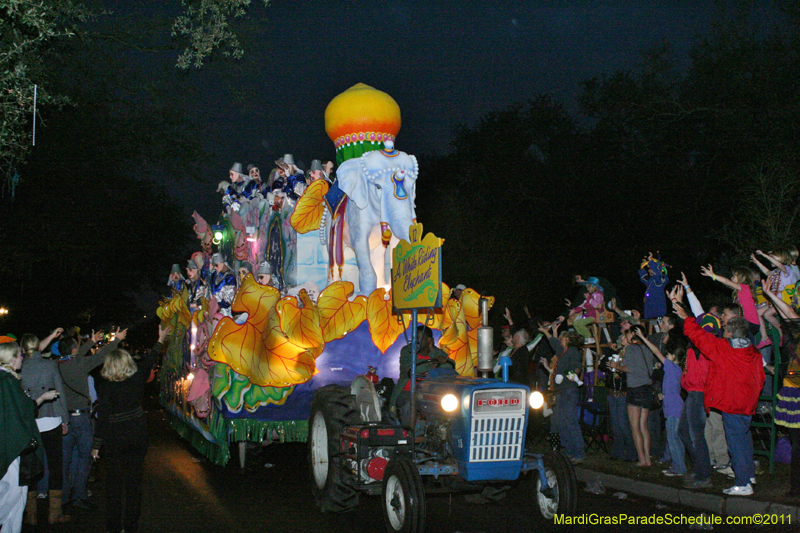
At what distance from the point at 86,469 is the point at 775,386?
7.44m

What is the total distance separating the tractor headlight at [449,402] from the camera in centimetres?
636

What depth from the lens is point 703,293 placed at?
22453 mm

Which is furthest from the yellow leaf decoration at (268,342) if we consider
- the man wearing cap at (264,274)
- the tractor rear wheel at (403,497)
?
the tractor rear wheel at (403,497)

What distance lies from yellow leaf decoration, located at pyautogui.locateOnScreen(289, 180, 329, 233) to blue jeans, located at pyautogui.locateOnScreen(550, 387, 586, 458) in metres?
4.30

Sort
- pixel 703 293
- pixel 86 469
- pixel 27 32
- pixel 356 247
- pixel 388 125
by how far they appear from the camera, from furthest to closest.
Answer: pixel 703 293
pixel 388 125
pixel 356 247
pixel 27 32
pixel 86 469

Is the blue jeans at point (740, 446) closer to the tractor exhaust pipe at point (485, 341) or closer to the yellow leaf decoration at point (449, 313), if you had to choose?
the tractor exhaust pipe at point (485, 341)

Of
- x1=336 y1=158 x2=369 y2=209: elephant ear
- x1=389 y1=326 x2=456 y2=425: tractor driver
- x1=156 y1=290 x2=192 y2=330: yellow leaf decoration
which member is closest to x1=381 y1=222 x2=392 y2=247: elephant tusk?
x1=336 y1=158 x2=369 y2=209: elephant ear

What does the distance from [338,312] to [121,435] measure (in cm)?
374

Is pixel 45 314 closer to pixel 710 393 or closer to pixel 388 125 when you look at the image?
pixel 388 125

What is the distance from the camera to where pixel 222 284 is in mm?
12461

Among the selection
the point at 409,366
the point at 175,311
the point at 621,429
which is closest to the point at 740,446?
the point at 621,429

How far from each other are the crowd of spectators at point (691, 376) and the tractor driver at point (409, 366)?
7.91 feet

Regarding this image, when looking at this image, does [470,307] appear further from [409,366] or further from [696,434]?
[409,366]

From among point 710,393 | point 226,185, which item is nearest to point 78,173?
point 226,185
